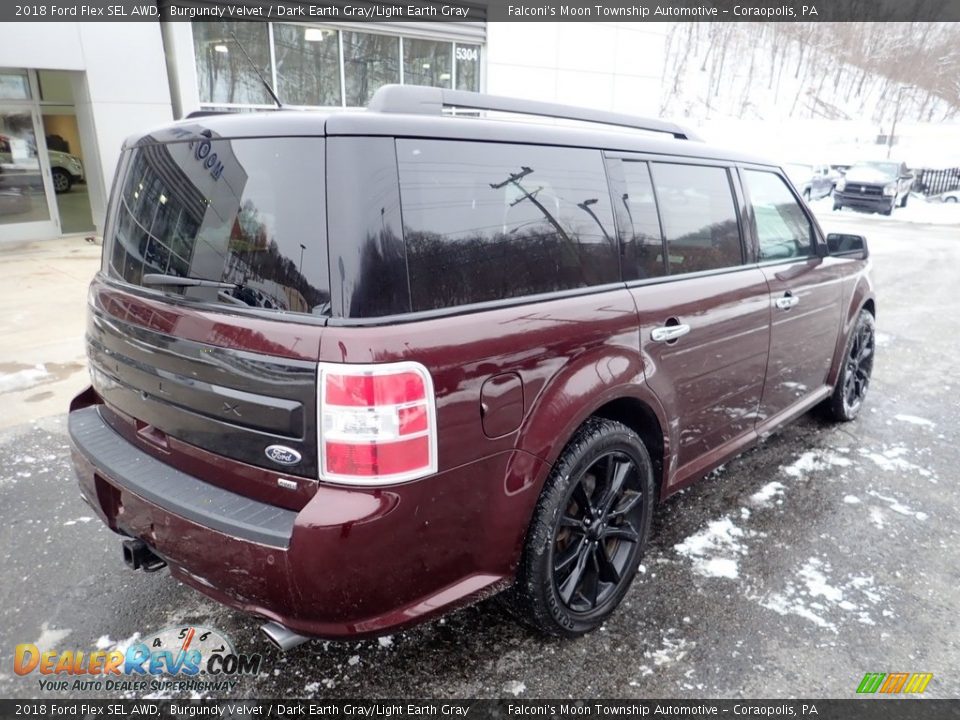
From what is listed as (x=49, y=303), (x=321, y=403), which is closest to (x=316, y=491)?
(x=321, y=403)

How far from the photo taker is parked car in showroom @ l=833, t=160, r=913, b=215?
22.5 m

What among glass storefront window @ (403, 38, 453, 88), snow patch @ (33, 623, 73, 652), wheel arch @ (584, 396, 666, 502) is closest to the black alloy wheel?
wheel arch @ (584, 396, 666, 502)

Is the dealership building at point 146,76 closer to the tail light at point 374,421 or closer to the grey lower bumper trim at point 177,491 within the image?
the grey lower bumper trim at point 177,491

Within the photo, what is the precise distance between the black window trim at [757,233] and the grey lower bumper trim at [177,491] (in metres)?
2.70

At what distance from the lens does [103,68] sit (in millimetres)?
10914

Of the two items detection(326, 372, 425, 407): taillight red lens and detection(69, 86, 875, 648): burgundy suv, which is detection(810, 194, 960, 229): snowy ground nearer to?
detection(69, 86, 875, 648): burgundy suv

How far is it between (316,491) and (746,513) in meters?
2.53

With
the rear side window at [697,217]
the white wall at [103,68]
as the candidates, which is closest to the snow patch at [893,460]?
the rear side window at [697,217]

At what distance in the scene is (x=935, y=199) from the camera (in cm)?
2686

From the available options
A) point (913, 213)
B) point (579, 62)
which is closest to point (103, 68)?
point (579, 62)

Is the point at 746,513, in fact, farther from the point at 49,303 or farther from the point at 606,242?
the point at 49,303

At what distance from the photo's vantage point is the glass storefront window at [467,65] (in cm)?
1360

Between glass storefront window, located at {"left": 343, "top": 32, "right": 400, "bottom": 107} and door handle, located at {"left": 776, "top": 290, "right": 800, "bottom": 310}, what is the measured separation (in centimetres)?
1058

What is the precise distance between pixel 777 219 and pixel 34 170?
1326 cm
